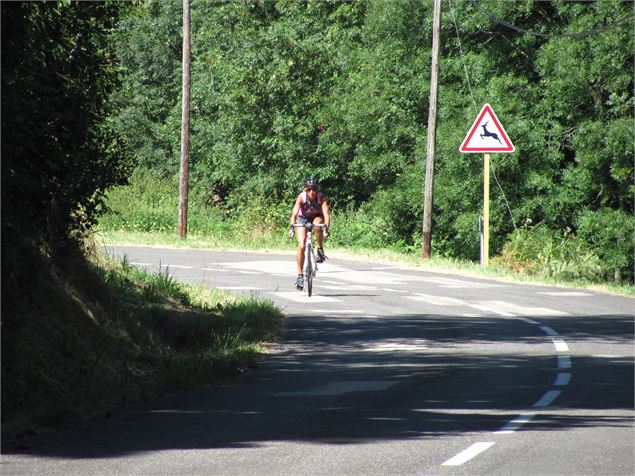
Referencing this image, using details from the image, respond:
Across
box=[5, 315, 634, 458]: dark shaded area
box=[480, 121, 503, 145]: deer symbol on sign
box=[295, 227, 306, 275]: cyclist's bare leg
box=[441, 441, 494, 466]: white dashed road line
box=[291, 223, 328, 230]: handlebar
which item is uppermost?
box=[480, 121, 503, 145]: deer symbol on sign

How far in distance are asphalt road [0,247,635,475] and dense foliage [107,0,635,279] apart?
52.4ft

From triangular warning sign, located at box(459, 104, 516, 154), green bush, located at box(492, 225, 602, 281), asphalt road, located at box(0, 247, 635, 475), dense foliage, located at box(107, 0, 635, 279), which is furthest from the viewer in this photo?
dense foliage, located at box(107, 0, 635, 279)

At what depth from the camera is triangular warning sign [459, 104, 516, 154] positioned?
27.4 m

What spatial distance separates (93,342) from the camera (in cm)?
1185

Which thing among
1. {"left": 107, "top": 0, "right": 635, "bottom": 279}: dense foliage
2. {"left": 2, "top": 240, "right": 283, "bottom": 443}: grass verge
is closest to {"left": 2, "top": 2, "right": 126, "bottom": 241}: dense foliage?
{"left": 2, "top": 240, "right": 283, "bottom": 443}: grass verge

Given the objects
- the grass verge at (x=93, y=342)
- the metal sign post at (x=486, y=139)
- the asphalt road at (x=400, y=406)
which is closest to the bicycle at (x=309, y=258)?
the asphalt road at (x=400, y=406)

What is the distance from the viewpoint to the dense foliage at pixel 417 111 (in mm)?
34906

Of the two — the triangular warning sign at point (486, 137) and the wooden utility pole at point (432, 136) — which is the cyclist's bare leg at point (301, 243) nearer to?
the triangular warning sign at point (486, 137)

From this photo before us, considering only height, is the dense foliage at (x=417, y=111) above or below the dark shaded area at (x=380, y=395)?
above

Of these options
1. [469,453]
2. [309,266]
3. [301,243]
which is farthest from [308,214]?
[469,453]

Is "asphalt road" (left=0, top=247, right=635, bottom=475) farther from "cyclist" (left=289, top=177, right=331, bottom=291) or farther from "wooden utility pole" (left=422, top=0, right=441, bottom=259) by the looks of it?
"wooden utility pole" (left=422, top=0, right=441, bottom=259)

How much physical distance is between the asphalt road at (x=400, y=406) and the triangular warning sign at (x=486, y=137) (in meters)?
8.23

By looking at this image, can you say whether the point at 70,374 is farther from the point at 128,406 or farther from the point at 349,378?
the point at 349,378

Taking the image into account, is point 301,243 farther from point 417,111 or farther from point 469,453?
point 417,111
